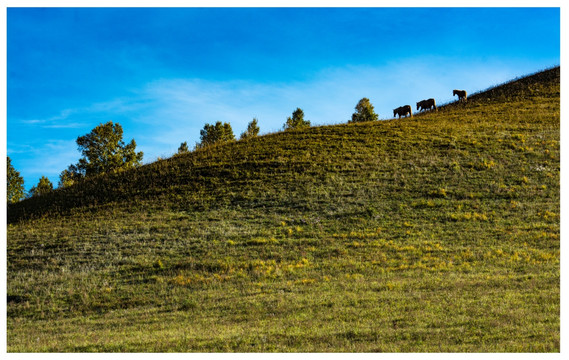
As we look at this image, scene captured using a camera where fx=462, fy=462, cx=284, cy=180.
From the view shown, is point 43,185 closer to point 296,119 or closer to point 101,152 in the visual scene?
point 101,152

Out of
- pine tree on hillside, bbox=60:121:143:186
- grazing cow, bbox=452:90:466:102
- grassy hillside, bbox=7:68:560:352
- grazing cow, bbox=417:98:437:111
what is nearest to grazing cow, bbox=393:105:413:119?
grazing cow, bbox=417:98:437:111

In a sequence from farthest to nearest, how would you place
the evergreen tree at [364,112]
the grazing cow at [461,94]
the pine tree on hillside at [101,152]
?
the evergreen tree at [364,112] → the grazing cow at [461,94] → the pine tree on hillside at [101,152]

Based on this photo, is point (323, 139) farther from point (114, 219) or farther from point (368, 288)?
point (368, 288)

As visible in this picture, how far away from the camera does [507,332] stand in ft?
37.3

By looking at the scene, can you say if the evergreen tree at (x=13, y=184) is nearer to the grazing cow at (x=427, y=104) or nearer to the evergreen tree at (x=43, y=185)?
the evergreen tree at (x=43, y=185)

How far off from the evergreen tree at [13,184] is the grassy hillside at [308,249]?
27.8 m

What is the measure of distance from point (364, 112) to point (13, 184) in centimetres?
5509

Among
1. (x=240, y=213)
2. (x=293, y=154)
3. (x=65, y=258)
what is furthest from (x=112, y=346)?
(x=293, y=154)

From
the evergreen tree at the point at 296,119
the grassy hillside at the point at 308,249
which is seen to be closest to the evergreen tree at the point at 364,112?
the evergreen tree at the point at 296,119

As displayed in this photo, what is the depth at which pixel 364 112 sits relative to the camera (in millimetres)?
79562

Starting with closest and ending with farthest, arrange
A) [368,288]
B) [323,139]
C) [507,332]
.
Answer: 1. [507,332]
2. [368,288]
3. [323,139]

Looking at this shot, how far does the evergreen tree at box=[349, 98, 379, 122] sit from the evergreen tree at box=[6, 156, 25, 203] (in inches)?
2056

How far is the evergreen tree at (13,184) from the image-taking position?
6360cm

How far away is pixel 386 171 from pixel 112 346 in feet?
90.7
